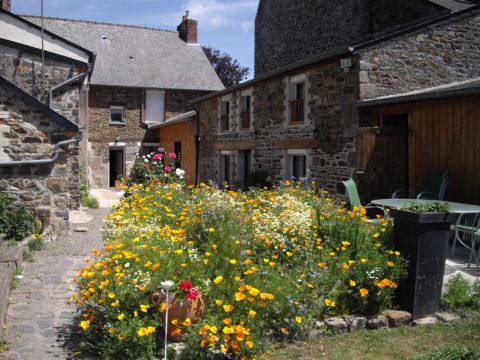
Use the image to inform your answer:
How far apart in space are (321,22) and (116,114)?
11.0m

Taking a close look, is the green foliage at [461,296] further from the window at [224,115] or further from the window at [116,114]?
the window at [116,114]

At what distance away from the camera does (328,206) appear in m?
6.30

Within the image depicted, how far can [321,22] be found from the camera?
1778 cm

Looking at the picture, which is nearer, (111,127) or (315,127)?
(315,127)

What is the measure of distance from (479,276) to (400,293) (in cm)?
152

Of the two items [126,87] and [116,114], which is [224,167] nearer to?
[126,87]

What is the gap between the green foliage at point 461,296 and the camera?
4.71 metres

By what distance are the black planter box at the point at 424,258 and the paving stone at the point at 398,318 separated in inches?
2.9

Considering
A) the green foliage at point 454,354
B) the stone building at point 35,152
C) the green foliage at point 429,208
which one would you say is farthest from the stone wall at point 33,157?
the green foliage at point 454,354

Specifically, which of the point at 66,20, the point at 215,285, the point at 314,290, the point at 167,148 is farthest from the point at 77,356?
the point at 66,20

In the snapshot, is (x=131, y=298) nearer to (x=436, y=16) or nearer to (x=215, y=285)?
(x=215, y=285)

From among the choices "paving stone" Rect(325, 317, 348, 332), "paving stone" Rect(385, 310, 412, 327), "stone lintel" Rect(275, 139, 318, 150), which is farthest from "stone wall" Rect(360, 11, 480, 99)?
"paving stone" Rect(325, 317, 348, 332)

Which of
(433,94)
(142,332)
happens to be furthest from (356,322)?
(433,94)

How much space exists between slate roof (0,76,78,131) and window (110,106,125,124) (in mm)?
14476
